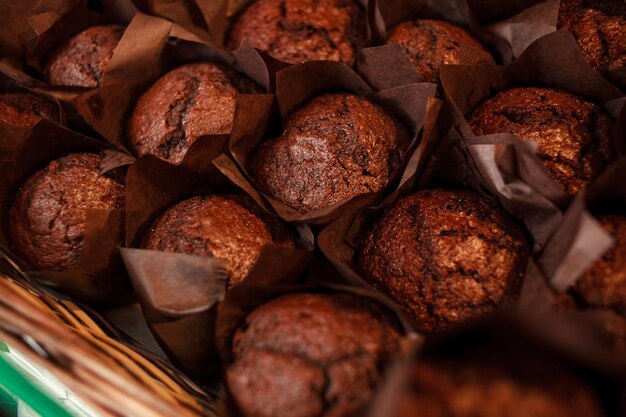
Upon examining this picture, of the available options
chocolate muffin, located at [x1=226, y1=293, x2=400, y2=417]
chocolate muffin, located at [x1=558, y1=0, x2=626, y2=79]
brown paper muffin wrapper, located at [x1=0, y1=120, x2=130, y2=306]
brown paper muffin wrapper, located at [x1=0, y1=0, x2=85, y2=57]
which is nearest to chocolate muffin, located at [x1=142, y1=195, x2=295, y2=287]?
brown paper muffin wrapper, located at [x1=0, y1=120, x2=130, y2=306]

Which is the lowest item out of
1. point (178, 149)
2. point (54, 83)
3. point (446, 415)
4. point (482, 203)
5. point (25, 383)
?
point (25, 383)

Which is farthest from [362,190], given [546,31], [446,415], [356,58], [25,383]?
[25,383]

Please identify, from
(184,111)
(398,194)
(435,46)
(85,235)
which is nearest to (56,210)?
(85,235)

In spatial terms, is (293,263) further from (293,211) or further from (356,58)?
(356,58)

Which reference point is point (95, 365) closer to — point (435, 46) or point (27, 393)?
point (27, 393)

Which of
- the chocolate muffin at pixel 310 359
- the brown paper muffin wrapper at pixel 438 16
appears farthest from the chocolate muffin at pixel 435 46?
the chocolate muffin at pixel 310 359

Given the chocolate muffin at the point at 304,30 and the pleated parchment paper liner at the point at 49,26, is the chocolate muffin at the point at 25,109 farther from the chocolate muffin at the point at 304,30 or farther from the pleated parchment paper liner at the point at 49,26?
the chocolate muffin at the point at 304,30
